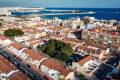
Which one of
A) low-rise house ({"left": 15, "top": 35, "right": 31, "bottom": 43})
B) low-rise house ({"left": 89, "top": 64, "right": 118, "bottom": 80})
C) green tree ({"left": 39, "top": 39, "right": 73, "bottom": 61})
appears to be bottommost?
low-rise house ({"left": 89, "top": 64, "right": 118, "bottom": 80})

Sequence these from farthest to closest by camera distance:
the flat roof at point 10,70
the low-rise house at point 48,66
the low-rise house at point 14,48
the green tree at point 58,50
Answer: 1. the low-rise house at point 14,48
2. the green tree at point 58,50
3. the low-rise house at point 48,66
4. the flat roof at point 10,70

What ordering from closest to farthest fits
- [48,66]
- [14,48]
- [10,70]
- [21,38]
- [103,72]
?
[10,70] < [48,66] < [103,72] < [14,48] < [21,38]

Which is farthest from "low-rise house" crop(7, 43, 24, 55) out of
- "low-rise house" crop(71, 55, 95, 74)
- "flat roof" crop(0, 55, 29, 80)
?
"low-rise house" crop(71, 55, 95, 74)

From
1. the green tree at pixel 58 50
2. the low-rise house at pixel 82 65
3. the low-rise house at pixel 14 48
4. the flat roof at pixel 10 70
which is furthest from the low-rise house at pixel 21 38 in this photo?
the low-rise house at pixel 82 65

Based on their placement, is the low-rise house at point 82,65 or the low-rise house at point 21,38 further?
the low-rise house at point 21,38

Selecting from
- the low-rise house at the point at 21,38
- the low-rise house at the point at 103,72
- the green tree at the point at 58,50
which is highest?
the green tree at the point at 58,50

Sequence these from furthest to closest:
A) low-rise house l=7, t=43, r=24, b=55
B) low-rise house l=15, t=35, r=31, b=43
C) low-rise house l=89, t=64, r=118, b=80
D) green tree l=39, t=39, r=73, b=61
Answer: low-rise house l=15, t=35, r=31, b=43
low-rise house l=7, t=43, r=24, b=55
green tree l=39, t=39, r=73, b=61
low-rise house l=89, t=64, r=118, b=80

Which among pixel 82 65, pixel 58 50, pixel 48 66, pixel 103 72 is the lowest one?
pixel 103 72

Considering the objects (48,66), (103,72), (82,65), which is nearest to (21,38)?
(48,66)

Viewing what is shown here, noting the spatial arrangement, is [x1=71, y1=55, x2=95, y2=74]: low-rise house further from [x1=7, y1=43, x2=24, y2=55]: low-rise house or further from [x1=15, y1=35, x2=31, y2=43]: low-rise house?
[x1=15, y1=35, x2=31, y2=43]: low-rise house

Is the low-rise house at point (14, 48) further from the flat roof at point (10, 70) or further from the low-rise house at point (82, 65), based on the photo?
the low-rise house at point (82, 65)

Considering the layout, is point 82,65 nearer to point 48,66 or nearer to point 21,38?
point 48,66

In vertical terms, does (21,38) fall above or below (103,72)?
above

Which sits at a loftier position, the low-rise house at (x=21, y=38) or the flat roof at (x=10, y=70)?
the flat roof at (x=10, y=70)
